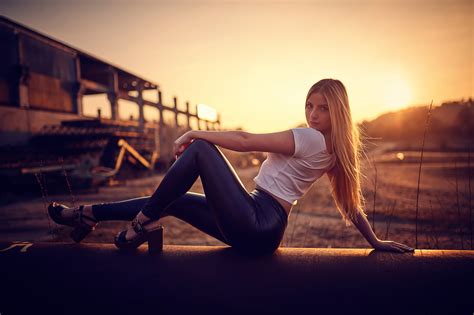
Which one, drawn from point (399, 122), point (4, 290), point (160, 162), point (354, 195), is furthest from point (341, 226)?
point (399, 122)

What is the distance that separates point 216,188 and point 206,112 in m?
14.1

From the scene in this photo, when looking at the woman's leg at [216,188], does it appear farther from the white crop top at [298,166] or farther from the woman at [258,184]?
the white crop top at [298,166]

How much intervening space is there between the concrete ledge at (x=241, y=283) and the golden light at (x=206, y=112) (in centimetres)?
1346

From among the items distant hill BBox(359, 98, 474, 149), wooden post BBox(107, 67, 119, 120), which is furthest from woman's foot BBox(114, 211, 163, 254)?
distant hill BBox(359, 98, 474, 149)

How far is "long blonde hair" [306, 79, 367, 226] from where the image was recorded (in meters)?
1.82

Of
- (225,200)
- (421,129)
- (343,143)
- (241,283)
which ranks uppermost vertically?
(421,129)

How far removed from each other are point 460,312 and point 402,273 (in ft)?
0.83

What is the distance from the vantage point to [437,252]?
157 cm

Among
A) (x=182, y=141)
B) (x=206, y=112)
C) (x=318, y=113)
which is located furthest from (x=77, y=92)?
(x=318, y=113)

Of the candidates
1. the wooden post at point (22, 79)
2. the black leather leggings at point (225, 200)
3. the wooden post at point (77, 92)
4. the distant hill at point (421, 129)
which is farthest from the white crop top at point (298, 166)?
the distant hill at point (421, 129)

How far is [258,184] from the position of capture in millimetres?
1981

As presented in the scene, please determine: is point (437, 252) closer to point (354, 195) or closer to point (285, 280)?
point (354, 195)

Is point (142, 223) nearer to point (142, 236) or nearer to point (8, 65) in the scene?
point (142, 236)

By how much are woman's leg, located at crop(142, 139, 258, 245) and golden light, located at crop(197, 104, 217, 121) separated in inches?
520
